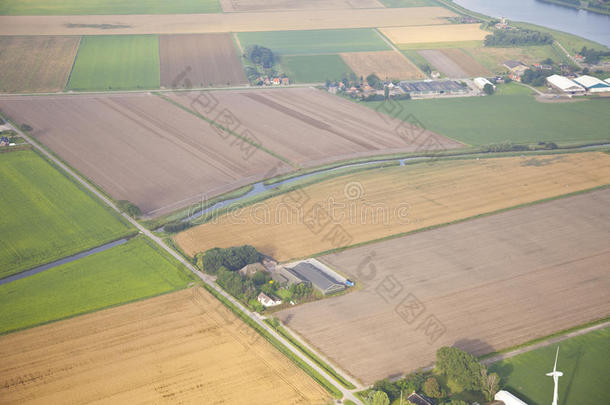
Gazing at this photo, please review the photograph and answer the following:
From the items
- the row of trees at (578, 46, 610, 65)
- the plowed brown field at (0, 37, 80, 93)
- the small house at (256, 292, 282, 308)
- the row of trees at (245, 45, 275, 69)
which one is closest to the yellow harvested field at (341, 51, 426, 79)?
the row of trees at (245, 45, 275, 69)

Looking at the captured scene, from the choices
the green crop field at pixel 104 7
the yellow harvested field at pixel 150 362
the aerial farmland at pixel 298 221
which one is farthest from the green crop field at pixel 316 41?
the yellow harvested field at pixel 150 362

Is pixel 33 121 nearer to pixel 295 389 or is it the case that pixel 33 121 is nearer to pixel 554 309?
pixel 295 389

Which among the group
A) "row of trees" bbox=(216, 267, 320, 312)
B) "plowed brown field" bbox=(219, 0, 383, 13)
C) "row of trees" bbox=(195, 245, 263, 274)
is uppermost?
"plowed brown field" bbox=(219, 0, 383, 13)

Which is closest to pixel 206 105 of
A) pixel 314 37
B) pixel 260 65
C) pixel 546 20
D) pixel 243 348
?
pixel 260 65

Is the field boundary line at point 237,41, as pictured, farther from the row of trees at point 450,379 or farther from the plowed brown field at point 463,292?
the row of trees at point 450,379

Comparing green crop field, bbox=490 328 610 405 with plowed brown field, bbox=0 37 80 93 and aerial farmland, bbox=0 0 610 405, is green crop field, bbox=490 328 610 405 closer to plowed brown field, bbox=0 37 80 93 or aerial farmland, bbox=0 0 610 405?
aerial farmland, bbox=0 0 610 405

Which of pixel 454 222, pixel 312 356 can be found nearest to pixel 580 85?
pixel 454 222
